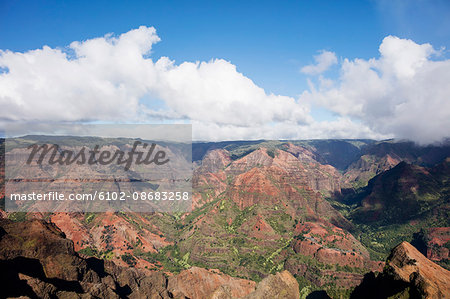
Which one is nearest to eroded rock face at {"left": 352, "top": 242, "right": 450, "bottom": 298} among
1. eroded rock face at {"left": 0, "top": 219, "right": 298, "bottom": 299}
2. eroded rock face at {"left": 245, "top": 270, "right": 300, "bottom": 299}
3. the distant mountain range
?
eroded rock face at {"left": 245, "top": 270, "right": 300, "bottom": 299}

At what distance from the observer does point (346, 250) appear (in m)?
129

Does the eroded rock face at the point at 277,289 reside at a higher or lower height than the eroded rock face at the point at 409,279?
lower

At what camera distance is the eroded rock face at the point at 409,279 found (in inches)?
1806

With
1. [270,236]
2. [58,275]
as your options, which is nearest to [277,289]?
[58,275]

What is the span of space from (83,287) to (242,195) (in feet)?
433

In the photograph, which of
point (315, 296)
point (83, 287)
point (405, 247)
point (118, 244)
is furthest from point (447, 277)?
point (118, 244)

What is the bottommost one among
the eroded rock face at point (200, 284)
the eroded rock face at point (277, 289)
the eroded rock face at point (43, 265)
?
the eroded rock face at point (200, 284)

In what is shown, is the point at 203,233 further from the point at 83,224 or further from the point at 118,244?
the point at 83,224

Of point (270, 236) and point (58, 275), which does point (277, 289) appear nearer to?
point (58, 275)

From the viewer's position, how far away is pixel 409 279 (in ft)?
167

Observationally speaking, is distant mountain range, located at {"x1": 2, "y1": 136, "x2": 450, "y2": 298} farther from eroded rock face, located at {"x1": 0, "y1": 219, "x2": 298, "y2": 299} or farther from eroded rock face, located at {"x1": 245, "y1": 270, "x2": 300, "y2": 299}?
eroded rock face, located at {"x1": 245, "y1": 270, "x2": 300, "y2": 299}

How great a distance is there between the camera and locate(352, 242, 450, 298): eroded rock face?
4588 centimetres

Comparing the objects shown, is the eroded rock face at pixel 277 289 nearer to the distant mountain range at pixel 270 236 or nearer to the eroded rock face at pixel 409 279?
the eroded rock face at pixel 409 279

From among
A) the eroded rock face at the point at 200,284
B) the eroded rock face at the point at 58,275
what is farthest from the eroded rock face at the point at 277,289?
the eroded rock face at the point at 200,284
